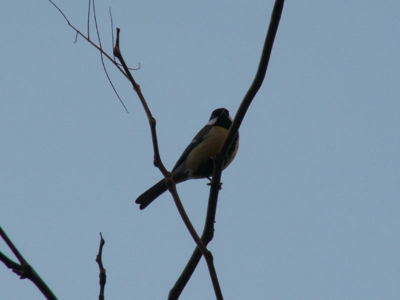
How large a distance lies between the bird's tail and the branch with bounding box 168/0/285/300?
9.72ft

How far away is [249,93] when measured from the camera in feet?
7.47

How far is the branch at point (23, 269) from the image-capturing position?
1.58 meters

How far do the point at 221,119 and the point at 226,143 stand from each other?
3.49 meters

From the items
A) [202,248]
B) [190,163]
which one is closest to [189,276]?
[202,248]

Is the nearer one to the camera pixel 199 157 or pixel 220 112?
pixel 199 157

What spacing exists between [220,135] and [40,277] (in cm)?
399

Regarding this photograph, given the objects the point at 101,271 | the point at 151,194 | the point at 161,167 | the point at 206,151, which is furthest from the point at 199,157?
the point at 101,271

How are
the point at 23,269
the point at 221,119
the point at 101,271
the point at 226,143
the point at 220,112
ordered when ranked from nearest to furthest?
the point at 23,269 → the point at 101,271 → the point at 226,143 → the point at 221,119 → the point at 220,112

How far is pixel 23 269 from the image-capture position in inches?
63.0

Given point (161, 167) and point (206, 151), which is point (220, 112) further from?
point (161, 167)

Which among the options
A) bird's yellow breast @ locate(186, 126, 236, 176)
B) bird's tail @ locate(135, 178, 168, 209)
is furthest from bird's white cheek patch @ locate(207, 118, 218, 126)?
bird's tail @ locate(135, 178, 168, 209)

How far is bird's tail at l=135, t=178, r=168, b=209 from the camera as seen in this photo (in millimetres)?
5613

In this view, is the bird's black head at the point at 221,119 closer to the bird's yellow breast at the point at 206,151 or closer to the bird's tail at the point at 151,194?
the bird's yellow breast at the point at 206,151

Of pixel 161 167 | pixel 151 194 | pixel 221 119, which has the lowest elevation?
pixel 161 167
